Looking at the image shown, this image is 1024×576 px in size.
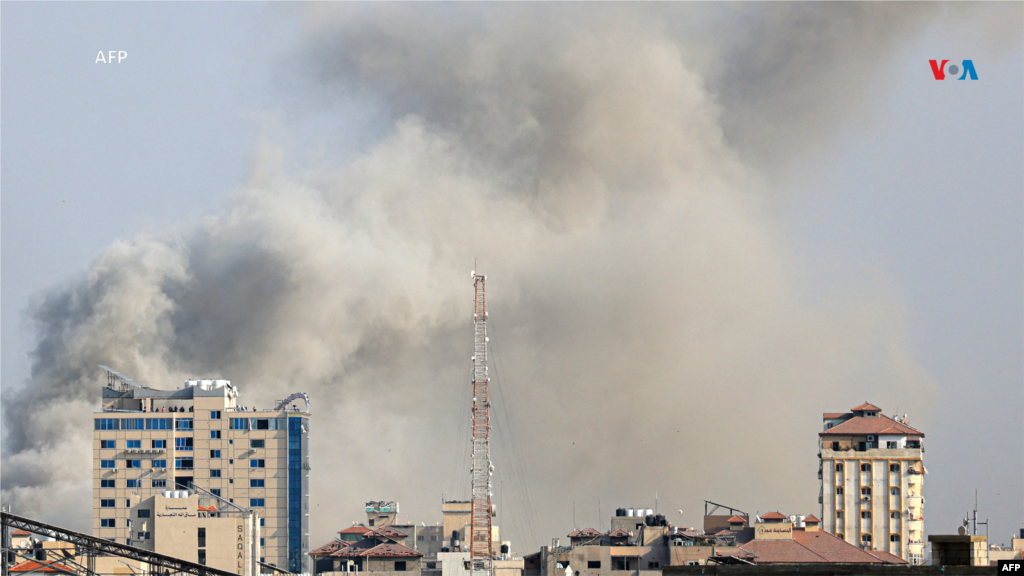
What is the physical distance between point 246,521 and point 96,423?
3215 cm

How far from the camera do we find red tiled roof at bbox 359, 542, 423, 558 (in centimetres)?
11250

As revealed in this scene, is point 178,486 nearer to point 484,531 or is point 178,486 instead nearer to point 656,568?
point 484,531

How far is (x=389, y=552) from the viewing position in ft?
370

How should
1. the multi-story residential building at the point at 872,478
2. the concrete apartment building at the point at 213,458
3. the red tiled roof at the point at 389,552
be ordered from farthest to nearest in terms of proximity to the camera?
the multi-story residential building at the point at 872,478 → the concrete apartment building at the point at 213,458 → the red tiled roof at the point at 389,552

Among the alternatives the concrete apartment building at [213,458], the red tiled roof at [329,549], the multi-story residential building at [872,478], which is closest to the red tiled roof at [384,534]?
the red tiled roof at [329,549]

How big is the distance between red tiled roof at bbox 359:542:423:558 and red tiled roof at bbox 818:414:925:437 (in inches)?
2029

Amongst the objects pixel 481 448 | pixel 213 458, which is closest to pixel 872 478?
pixel 481 448

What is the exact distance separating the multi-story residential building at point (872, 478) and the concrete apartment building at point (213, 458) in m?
48.8

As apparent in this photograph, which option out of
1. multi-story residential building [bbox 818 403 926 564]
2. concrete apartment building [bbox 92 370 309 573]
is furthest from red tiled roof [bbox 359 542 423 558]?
multi-story residential building [bbox 818 403 926 564]

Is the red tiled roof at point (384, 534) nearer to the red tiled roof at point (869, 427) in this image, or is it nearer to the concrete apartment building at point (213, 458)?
the concrete apartment building at point (213, 458)

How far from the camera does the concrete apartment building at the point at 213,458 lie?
143 meters

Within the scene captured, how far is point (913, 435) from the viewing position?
150m

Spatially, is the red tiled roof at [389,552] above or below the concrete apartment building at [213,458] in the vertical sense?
below

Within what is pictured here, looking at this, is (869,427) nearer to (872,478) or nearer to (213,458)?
(872,478)
